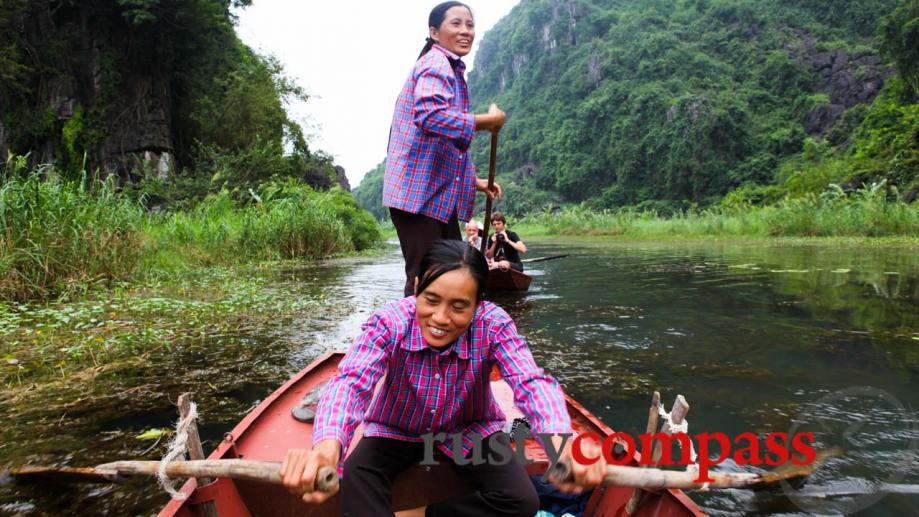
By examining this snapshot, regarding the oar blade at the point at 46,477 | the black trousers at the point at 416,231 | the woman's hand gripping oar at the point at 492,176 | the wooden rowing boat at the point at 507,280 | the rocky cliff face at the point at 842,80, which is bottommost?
the oar blade at the point at 46,477

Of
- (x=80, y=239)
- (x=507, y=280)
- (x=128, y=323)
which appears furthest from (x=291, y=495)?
(x=507, y=280)

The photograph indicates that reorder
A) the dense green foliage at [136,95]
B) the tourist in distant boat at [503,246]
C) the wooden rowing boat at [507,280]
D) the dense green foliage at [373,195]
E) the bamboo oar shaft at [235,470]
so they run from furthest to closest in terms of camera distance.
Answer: the dense green foliage at [373,195], the dense green foliage at [136,95], the tourist in distant boat at [503,246], the wooden rowing boat at [507,280], the bamboo oar shaft at [235,470]

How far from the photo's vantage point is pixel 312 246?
12.4m

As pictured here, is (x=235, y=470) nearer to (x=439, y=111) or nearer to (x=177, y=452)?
(x=177, y=452)

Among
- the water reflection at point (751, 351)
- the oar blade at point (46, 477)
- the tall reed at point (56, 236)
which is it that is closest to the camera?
the oar blade at point (46, 477)

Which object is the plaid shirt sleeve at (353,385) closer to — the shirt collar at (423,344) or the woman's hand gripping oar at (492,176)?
the shirt collar at (423,344)

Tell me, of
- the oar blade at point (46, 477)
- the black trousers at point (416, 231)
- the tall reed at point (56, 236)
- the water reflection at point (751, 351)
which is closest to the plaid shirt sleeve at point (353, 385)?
the black trousers at point (416, 231)

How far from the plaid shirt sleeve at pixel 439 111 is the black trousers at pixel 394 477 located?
1.27m

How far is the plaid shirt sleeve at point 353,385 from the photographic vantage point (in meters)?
1.39

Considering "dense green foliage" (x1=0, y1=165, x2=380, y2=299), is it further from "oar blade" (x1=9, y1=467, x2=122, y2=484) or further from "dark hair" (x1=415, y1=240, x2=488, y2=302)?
"dark hair" (x1=415, y1=240, x2=488, y2=302)

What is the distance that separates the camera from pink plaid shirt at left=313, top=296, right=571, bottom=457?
1.52 metres

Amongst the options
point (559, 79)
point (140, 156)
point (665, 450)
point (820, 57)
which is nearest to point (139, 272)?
point (665, 450)

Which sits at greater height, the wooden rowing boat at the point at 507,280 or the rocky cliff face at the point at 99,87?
the rocky cliff face at the point at 99,87

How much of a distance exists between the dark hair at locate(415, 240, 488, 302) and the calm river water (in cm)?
136
